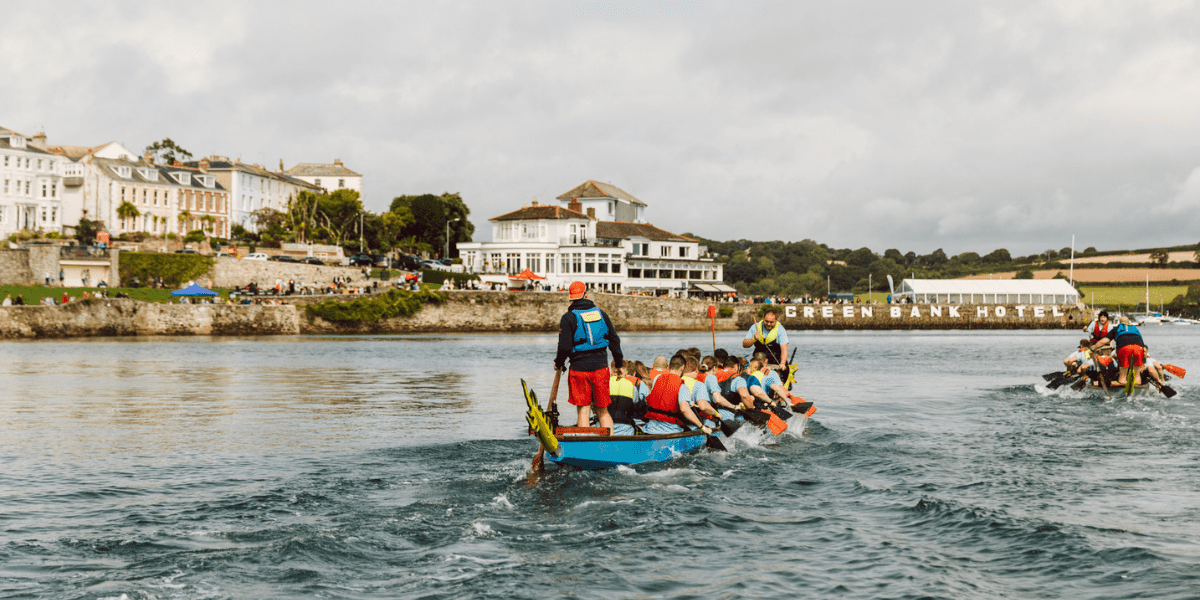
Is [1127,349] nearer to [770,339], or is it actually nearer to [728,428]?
[770,339]

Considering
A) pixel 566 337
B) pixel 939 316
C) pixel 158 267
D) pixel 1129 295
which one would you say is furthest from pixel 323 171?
pixel 566 337

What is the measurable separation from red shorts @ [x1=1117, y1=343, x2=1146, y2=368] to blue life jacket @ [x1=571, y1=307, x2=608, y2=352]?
672 inches

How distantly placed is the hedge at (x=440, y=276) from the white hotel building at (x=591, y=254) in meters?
5.97

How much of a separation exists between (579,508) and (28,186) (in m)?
107

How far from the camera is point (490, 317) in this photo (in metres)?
77.1

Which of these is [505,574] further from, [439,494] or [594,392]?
[594,392]

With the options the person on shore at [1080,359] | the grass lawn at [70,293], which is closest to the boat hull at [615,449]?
the person on shore at [1080,359]

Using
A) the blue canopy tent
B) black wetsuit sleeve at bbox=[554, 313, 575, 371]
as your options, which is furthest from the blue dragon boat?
the blue canopy tent

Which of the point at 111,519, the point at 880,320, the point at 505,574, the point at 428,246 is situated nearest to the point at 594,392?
the point at 505,574

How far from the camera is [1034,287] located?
109 meters

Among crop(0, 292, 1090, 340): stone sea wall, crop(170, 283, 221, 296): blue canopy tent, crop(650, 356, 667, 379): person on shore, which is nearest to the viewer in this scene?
crop(650, 356, 667, 379): person on shore

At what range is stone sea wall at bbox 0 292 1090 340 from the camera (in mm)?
58000

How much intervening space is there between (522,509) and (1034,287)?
4385 inches

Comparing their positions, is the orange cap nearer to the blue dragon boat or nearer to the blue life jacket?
the blue life jacket
